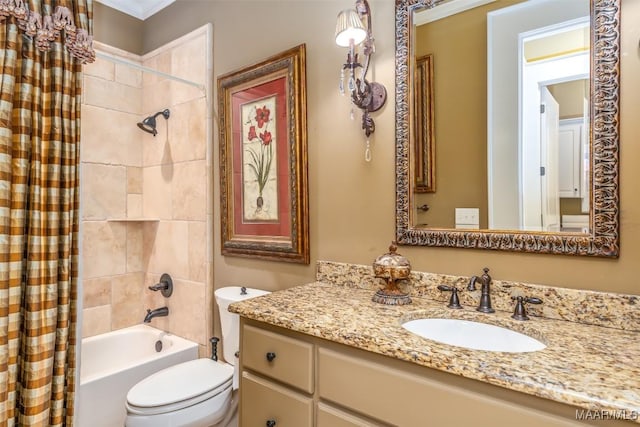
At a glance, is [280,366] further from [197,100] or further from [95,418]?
[197,100]

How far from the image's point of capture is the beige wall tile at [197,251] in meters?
2.24

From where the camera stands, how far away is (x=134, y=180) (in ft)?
8.65

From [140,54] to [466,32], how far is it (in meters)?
2.38

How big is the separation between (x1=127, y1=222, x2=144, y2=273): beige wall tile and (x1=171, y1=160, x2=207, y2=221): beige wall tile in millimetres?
421

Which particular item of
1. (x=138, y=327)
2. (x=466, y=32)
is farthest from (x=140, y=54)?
(x=466, y=32)

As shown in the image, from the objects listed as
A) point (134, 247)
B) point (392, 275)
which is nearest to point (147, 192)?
point (134, 247)

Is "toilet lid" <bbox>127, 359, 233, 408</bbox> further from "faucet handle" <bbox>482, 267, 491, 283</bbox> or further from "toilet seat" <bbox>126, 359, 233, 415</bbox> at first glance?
"faucet handle" <bbox>482, 267, 491, 283</bbox>

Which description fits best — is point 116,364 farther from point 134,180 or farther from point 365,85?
point 365,85

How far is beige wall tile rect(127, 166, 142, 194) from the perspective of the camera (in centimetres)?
261

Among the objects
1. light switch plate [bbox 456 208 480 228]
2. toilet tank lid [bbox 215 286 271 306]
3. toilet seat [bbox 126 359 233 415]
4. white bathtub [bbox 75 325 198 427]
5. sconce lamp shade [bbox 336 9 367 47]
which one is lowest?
white bathtub [bbox 75 325 198 427]

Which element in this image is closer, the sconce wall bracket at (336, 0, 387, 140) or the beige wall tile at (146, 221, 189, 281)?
the sconce wall bracket at (336, 0, 387, 140)

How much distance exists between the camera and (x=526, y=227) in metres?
1.22

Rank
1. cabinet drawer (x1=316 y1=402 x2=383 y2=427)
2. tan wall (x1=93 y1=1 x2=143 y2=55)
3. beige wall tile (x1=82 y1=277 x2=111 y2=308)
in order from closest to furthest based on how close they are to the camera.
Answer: cabinet drawer (x1=316 y1=402 x2=383 y2=427) → beige wall tile (x1=82 y1=277 x2=111 y2=308) → tan wall (x1=93 y1=1 x2=143 y2=55)

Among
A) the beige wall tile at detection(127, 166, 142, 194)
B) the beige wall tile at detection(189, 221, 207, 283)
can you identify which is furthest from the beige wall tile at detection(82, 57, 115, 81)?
the beige wall tile at detection(189, 221, 207, 283)
